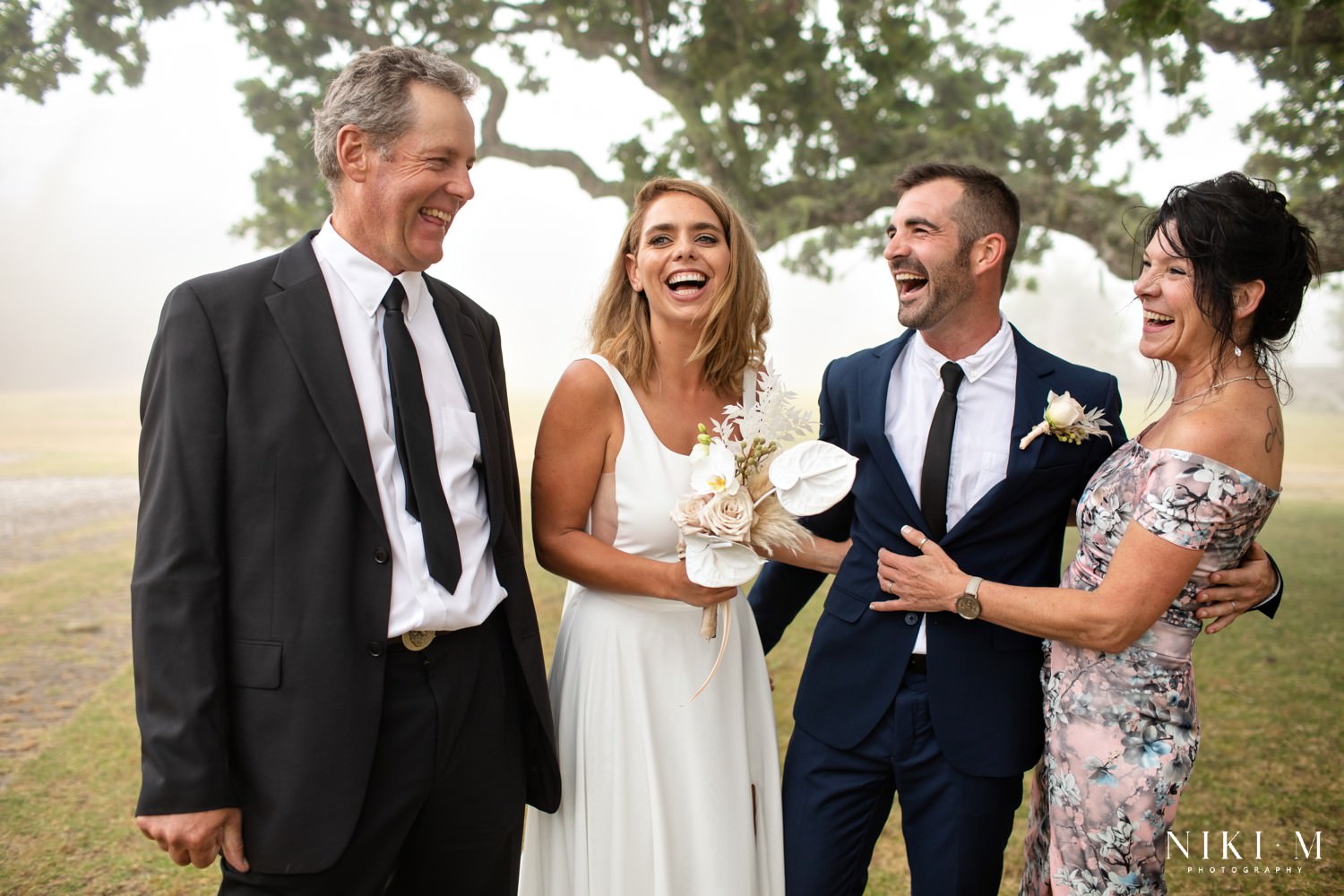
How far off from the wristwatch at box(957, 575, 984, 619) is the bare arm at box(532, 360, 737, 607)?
0.84 meters

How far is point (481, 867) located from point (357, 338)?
1.36 metres

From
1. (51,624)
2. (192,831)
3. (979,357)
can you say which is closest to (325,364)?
(192,831)

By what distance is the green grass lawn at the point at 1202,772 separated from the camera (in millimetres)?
4219

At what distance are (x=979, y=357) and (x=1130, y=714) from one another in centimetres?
105

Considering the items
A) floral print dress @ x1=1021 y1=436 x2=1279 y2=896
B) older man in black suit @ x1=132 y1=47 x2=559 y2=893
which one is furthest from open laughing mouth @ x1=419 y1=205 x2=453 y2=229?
floral print dress @ x1=1021 y1=436 x2=1279 y2=896

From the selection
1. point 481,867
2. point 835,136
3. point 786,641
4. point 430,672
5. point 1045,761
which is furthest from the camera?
point 835,136

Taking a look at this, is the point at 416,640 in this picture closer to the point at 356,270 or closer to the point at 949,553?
the point at 356,270

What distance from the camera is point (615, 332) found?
3109mm

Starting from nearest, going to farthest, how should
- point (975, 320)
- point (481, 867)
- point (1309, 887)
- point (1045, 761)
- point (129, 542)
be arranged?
point (481, 867) → point (1045, 761) → point (975, 320) → point (1309, 887) → point (129, 542)

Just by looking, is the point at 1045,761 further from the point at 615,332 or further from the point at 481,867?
the point at 615,332

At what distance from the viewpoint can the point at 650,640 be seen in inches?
104

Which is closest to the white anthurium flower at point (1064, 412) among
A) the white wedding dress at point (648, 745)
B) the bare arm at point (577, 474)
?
the white wedding dress at point (648, 745)

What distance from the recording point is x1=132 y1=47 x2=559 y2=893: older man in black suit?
188 centimetres

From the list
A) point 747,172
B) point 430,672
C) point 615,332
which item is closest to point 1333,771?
point 615,332
